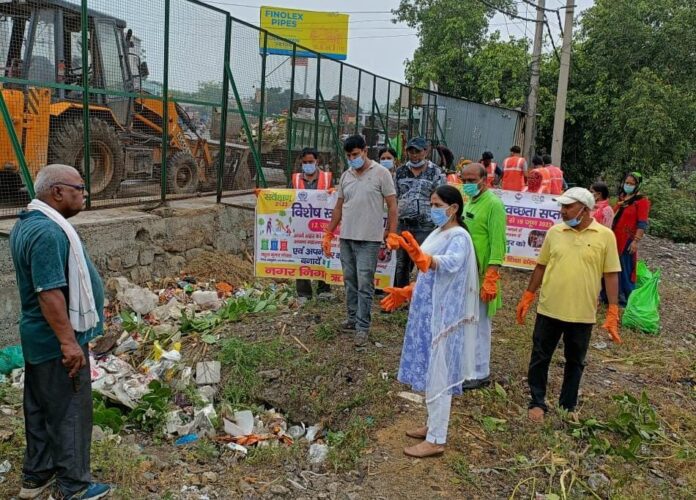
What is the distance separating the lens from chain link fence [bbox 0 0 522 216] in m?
6.27

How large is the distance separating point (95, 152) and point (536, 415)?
547 centimetres

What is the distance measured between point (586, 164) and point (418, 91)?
868 cm

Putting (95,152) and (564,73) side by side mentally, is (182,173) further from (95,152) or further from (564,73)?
(564,73)

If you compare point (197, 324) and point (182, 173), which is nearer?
point (197, 324)

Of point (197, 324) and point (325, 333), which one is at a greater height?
point (325, 333)

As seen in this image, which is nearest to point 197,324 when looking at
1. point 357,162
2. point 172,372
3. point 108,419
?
point 172,372

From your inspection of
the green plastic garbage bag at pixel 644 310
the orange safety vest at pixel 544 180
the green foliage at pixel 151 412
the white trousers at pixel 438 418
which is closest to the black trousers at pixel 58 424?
the green foliage at pixel 151 412

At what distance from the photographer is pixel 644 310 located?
23.2 feet

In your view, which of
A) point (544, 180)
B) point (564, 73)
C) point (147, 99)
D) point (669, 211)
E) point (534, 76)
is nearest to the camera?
point (147, 99)

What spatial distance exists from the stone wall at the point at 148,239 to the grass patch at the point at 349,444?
346 centimetres

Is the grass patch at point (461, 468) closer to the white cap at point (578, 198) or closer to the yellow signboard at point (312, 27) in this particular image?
the white cap at point (578, 198)

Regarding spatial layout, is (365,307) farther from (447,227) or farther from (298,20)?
(298,20)

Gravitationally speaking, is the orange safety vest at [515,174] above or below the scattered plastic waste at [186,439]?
above

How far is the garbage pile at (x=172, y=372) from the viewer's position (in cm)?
439
